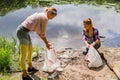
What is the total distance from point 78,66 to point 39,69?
80cm

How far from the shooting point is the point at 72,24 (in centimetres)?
1056

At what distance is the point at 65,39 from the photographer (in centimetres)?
906

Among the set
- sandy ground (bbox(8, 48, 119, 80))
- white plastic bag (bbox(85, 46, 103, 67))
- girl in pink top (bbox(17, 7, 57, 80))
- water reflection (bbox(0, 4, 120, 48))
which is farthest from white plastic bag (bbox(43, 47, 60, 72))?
water reflection (bbox(0, 4, 120, 48))

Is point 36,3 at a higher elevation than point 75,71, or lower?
higher

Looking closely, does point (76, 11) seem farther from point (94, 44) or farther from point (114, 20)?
point (94, 44)

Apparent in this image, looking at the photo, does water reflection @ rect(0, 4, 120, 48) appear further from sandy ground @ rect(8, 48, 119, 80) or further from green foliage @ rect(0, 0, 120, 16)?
sandy ground @ rect(8, 48, 119, 80)

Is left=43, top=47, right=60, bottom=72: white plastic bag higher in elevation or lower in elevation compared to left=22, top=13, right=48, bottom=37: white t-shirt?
lower

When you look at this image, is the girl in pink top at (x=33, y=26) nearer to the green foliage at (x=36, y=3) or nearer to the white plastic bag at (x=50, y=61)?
the white plastic bag at (x=50, y=61)

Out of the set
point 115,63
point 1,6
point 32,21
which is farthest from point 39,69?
point 1,6

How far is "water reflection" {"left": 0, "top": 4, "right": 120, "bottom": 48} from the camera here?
8.88 m

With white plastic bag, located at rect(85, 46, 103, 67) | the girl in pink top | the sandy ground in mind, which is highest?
the girl in pink top

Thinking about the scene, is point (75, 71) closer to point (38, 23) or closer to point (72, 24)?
point (38, 23)

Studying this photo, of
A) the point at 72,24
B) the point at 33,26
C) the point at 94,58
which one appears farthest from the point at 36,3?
the point at 33,26

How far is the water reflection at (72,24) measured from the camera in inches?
350
